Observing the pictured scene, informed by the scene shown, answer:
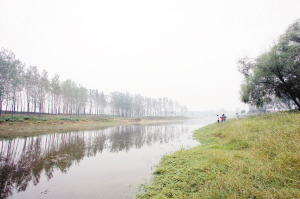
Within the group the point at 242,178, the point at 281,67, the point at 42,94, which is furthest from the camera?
the point at 42,94

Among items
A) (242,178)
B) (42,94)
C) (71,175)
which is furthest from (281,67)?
(42,94)

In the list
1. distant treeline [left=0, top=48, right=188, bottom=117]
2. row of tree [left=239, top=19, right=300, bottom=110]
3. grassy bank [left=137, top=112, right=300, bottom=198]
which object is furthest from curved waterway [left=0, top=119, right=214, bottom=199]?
distant treeline [left=0, top=48, right=188, bottom=117]

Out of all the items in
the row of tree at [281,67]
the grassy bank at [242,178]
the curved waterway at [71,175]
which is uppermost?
the row of tree at [281,67]

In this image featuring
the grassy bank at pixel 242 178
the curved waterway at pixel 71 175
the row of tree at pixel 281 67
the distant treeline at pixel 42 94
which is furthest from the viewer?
the distant treeline at pixel 42 94

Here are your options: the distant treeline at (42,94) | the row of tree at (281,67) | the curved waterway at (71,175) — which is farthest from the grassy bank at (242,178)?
the distant treeline at (42,94)

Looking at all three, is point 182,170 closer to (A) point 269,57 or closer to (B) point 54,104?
(A) point 269,57

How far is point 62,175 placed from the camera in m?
6.70

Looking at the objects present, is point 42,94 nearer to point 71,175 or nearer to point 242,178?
point 71,175

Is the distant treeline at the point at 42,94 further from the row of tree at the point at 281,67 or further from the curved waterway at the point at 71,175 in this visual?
the row of tree at the point at 281,67

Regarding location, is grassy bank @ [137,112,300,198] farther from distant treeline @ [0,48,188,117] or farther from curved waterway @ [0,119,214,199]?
distant treeline @ [0,48,188,117]

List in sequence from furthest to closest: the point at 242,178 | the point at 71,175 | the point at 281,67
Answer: the point at 281,67
the point at 71,175
the point at 242,178

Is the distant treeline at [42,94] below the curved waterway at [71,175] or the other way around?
the other way around

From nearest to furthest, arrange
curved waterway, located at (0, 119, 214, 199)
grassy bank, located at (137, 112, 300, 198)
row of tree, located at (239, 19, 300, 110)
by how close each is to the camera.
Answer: grassy bank, located at (137, 112, 300, 198), curved waterway, located at (0, 119, 214, 199), row of tree, located at (239, 19, 300, 110)

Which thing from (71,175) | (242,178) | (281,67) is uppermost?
(281,67)
